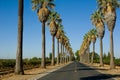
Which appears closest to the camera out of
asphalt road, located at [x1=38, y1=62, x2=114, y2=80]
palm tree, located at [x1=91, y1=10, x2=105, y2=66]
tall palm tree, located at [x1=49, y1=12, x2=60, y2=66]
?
asphalt road, located at [x1=38, y1=62, x2=114, y2=80]

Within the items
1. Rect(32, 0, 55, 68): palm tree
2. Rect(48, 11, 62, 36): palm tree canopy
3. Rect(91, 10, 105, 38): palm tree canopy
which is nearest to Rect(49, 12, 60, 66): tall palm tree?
Rect(48, 11, 62, 36): palm tree canopy

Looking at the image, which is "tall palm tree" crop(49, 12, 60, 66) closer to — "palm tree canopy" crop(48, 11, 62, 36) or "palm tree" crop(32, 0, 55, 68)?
"palm tree canopy" crop(48, 11, 62, 36)

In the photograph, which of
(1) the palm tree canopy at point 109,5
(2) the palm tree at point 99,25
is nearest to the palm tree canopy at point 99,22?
(2) the palm tree at point 99,25

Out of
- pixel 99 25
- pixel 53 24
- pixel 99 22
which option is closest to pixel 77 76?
pixel 99 25

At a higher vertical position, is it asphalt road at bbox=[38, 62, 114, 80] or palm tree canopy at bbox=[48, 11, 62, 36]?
palm tree canopy at bbox=[48, 11, 62, 36]

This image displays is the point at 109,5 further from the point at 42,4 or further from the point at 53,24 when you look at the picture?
the point at 53,24

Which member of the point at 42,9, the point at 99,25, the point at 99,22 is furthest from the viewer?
the point at 99,22

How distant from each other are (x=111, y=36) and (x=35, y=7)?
16.7 m

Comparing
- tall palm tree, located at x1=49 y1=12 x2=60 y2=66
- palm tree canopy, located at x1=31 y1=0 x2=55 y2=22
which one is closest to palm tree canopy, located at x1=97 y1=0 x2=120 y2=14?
palm tree canopy, located at x1=31 y1=0 x2=55 y2=22

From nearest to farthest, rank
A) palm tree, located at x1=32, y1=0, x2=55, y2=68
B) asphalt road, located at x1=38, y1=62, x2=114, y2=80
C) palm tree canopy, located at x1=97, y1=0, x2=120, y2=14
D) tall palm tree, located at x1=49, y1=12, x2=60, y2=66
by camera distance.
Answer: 1. asphalt road, located at x1=38, y1=62, x2=114, y2=80
2. palm tree canopy, located at x1=97, y1=0, x2=120, y2=14
3. palm tree, located at x1=32, y1=0, x2=55, y2=68
4. tall palm tree, located at x1=49, y1=12, x2=60, y2=66

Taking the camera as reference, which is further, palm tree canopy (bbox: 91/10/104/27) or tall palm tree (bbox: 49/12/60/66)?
tall palm tree (bbox: 49/12/60/66)

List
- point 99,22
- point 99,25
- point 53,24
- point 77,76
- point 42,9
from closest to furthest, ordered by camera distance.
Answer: point 77,76
point 42,9
point 99,25
point 99,22
point 53,24

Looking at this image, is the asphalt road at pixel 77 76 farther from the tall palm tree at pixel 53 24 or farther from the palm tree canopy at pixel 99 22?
the tall palm tree at pixel 53 24

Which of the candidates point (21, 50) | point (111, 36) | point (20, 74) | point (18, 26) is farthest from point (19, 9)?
point (111, 36)
